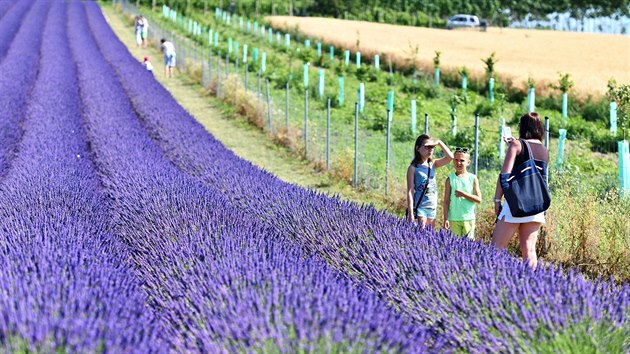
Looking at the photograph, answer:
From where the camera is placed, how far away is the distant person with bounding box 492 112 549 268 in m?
5.43

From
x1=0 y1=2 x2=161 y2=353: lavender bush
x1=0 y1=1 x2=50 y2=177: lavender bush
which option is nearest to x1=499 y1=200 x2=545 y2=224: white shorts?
x1=0 y1=2 x2=161 y2=353: lavender bush

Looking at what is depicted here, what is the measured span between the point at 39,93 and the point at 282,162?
5.68 metres

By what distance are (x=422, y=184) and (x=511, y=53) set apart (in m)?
33.1

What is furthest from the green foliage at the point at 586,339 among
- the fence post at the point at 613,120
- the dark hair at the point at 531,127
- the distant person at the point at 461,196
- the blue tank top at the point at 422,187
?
the fence post at the point at 613,120

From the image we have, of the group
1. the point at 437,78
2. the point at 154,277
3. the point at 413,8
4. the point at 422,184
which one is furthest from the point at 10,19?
the point at 413,8

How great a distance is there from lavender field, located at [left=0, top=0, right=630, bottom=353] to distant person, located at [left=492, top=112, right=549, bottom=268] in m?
0.29

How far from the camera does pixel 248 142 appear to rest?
46.7 feet

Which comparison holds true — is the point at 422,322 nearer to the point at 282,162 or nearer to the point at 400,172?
the point at 400,172

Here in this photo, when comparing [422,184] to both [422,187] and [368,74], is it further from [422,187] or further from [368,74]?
[368,74]

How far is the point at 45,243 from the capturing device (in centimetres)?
433

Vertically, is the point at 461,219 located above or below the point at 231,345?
below

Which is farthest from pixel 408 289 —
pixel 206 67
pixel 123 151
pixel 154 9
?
pixel 154 9

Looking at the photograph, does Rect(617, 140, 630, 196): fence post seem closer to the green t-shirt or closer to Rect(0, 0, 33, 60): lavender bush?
the green t-shirt

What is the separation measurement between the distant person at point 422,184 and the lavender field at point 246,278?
655 mm
